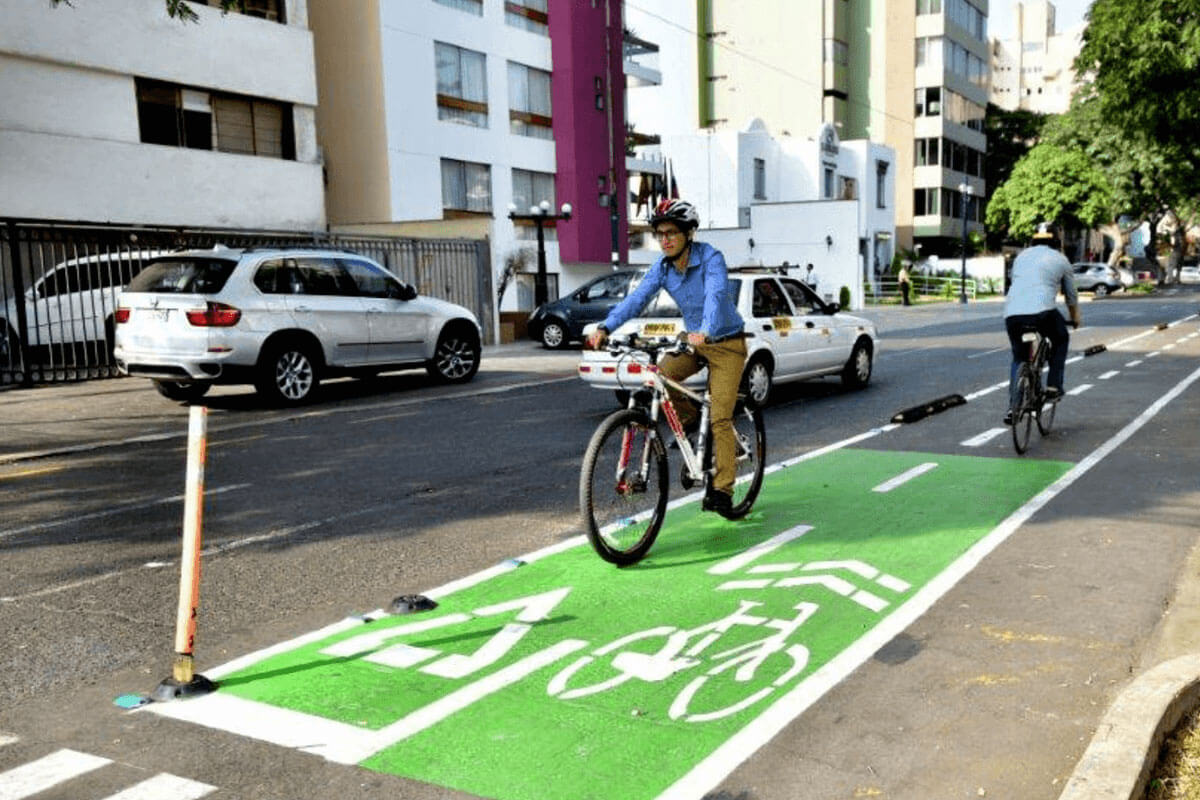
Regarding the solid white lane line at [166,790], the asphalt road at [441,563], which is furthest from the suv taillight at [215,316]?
the solid white lane line at [166,790]

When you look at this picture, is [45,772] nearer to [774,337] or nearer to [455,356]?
[774,337]

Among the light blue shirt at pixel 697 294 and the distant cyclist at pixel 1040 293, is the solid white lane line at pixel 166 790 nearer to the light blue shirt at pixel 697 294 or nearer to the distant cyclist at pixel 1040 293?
the light blue shirt at pixel 697 294

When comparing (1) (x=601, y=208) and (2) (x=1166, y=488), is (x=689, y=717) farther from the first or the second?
(1) (x=601, y=208)

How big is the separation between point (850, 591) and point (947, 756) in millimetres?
1788

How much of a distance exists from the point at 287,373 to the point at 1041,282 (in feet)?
28.6

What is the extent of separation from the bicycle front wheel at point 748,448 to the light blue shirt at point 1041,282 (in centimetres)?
368

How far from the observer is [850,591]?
17.6ft

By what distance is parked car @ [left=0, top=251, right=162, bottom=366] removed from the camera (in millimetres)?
16969

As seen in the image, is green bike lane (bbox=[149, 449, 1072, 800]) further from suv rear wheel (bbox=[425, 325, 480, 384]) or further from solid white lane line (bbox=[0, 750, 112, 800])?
suv rear wheel (bbox=[425, 325, 480, 384])

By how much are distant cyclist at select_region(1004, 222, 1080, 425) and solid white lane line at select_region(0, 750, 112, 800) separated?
806 cm

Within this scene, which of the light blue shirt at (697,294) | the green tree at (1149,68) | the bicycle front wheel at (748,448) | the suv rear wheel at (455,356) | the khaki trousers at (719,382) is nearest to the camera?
the light blue shirt at (697,294)

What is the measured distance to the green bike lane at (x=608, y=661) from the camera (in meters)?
3.59

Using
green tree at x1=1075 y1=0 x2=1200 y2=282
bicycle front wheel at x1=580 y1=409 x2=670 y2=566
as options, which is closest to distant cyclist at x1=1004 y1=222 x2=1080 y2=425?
bicycle front wheel at x1=580 y1=409 x2=670 y2=566

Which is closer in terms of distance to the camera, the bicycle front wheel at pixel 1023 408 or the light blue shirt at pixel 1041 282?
the bicycle front wheel at pixel 1023 408
